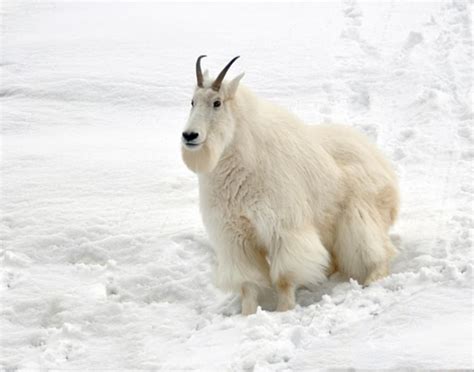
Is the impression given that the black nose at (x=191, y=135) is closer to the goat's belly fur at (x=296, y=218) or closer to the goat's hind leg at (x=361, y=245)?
the goat's belly fur at (x=296, y=218)

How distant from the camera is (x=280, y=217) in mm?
5688

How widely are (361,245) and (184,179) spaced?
2541 mm

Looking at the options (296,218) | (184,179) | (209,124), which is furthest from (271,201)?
(184,179)

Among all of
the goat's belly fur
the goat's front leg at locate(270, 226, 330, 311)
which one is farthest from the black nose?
the goat's front leg at locate(270, 226, 330, 311)

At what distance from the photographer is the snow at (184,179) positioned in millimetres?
4949

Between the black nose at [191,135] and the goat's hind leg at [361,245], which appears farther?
the goat's hind leg at [361,245]

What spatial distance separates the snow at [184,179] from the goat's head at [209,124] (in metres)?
1.13

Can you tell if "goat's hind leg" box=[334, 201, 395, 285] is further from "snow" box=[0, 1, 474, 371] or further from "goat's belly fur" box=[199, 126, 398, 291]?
"snow" box=[0, 1, 474, 371]

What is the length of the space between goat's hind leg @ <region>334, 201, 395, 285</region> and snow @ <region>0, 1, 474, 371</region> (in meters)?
0.19

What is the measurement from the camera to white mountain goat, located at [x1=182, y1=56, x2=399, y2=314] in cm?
562

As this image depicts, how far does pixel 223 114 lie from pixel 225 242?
37.1 inches

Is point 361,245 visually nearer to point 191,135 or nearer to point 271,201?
point 271,201

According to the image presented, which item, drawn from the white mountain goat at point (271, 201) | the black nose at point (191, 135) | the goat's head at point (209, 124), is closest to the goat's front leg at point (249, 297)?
the white mountain goat at point (271, 201)

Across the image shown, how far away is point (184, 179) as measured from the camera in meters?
7.95
